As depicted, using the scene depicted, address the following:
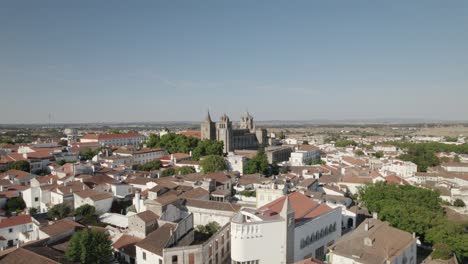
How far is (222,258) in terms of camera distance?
27.5m

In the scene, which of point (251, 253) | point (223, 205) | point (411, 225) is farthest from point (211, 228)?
point (411, 225)

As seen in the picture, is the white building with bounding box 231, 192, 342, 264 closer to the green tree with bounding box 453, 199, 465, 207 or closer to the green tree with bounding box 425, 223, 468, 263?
the green tree with bounding box 425, 223, 468, 263

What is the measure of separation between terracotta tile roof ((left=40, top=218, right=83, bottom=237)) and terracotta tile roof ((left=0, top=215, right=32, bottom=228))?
4279 mm

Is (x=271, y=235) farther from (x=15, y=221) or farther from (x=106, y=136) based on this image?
(x=106, y=136)

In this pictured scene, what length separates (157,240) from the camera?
1058 inches

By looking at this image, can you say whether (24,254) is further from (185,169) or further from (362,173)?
(362,173)

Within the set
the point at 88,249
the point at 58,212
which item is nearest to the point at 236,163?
the point at 58,212

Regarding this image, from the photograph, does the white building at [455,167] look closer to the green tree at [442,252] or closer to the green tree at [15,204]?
the green tree at [442,252]

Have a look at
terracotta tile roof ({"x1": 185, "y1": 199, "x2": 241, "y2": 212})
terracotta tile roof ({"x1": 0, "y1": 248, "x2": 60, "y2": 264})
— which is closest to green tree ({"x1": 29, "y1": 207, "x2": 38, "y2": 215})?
terracotta tile roof ({"x1": 0, "y1": 248, "x2": 60, "y2": 264})

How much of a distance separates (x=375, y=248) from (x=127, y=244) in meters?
19.6

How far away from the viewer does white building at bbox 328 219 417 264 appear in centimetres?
2367

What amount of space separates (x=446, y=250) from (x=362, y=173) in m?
28.5

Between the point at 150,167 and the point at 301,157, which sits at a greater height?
the point at 150,167

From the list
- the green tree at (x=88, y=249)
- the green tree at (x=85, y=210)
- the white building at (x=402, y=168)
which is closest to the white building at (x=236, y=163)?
the green tree at (x=85, y=210)
